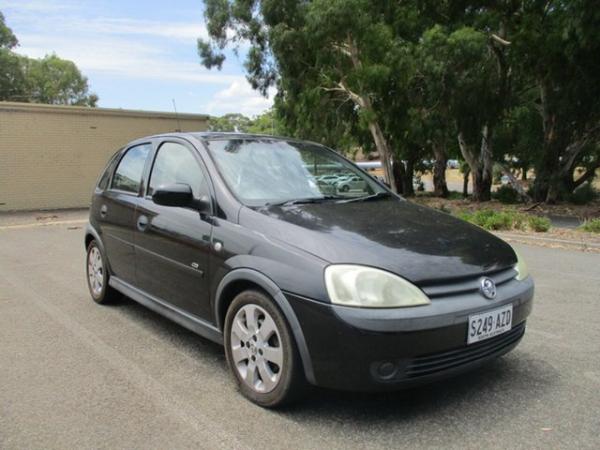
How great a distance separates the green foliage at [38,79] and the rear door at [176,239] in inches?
2026

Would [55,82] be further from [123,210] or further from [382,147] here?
[123,210]

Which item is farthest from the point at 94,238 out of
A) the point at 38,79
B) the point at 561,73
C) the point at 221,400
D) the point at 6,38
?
the point at 38,79

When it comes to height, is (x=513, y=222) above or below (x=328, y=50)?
below

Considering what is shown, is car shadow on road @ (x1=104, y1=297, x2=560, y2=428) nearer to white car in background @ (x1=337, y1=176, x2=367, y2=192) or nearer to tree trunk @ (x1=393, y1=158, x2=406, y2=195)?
white car in background @ (x1=337, y1=176, x2=367, y2=192)

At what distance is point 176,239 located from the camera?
149 inches

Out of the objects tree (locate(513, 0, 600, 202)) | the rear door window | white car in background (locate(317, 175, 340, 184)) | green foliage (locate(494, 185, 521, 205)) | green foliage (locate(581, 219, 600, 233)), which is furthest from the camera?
green foliage (locate(494, 185, 521, 205))

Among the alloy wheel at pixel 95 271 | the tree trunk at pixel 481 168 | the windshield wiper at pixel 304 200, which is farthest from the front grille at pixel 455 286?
the tree trunk at pixel 481 168

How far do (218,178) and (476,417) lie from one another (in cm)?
219

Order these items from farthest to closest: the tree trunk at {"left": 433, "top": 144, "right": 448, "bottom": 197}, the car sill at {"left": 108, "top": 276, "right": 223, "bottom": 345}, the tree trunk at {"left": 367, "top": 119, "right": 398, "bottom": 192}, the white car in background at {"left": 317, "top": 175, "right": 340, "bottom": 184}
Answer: the tree trunk at {"left": 433, "top": 144, "right": 448, "bottom": 197} < the tree trunk at {"left": 367, "top": 119, "right": 398, "bottom": 192} < the white car in background at {"left": 317, "top": 175, "right": 340, "bottom": 184} < the car sill at {"left": 108, "top": 276, "right": 223, "bottom": 345}

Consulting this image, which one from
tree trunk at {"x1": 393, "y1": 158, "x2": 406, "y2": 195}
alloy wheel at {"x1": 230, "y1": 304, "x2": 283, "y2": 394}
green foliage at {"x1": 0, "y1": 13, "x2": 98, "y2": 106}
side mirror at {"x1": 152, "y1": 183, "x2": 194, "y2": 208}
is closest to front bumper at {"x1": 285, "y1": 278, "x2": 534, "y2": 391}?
alloy wheel at {"x1": 230, "y1": 304, "x2": 283, "y2": 394}

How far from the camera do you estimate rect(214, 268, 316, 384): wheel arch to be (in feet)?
9.18

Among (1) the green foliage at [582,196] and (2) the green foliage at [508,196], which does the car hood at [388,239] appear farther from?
(2) the green foliage at [508,196]

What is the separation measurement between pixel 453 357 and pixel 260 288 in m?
1.13

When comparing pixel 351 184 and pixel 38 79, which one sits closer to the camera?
pixel 351 184
